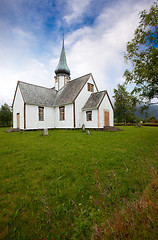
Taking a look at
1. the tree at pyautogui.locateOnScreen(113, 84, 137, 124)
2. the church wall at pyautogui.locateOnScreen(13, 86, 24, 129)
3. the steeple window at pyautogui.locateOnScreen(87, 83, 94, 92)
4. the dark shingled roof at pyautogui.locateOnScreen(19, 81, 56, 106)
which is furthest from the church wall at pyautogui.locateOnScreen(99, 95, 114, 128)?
the tree at pyautogui.locateOnScreen(113, 84, 137, 124)

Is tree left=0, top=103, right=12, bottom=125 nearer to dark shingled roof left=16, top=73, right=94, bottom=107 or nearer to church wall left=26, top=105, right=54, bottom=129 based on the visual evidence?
dark shingled roof left=16, top=73, right=94, bottom=107

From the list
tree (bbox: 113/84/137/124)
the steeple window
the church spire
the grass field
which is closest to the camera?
the grass field

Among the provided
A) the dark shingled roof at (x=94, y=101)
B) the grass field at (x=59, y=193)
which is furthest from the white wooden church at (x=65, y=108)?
the grass field at (x=59, y=193)

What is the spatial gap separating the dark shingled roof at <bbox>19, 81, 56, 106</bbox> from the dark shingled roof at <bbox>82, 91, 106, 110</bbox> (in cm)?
691

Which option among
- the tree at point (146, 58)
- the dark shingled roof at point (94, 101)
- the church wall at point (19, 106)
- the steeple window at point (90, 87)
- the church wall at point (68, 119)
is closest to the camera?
the tree at point (146, 58)

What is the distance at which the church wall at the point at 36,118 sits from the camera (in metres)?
17.5

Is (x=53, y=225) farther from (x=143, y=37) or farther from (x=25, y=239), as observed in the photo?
(x=143, y=37)

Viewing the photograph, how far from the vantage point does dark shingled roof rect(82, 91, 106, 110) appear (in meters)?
17.6

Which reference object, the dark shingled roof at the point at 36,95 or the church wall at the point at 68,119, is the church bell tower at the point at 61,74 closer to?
the dark shingled roof at the point at 36,95

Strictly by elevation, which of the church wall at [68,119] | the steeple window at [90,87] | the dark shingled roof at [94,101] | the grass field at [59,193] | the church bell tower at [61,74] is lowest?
the grass field at [59,193]

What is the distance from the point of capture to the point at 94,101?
60.0ft

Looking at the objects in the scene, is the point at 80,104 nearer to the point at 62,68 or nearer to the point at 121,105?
the point at 62,68

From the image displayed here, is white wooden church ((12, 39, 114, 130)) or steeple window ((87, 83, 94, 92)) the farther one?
steeple window ((87, 83, 94, 92))

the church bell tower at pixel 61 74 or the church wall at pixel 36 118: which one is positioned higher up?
the church bell tower at pixel 61 74
